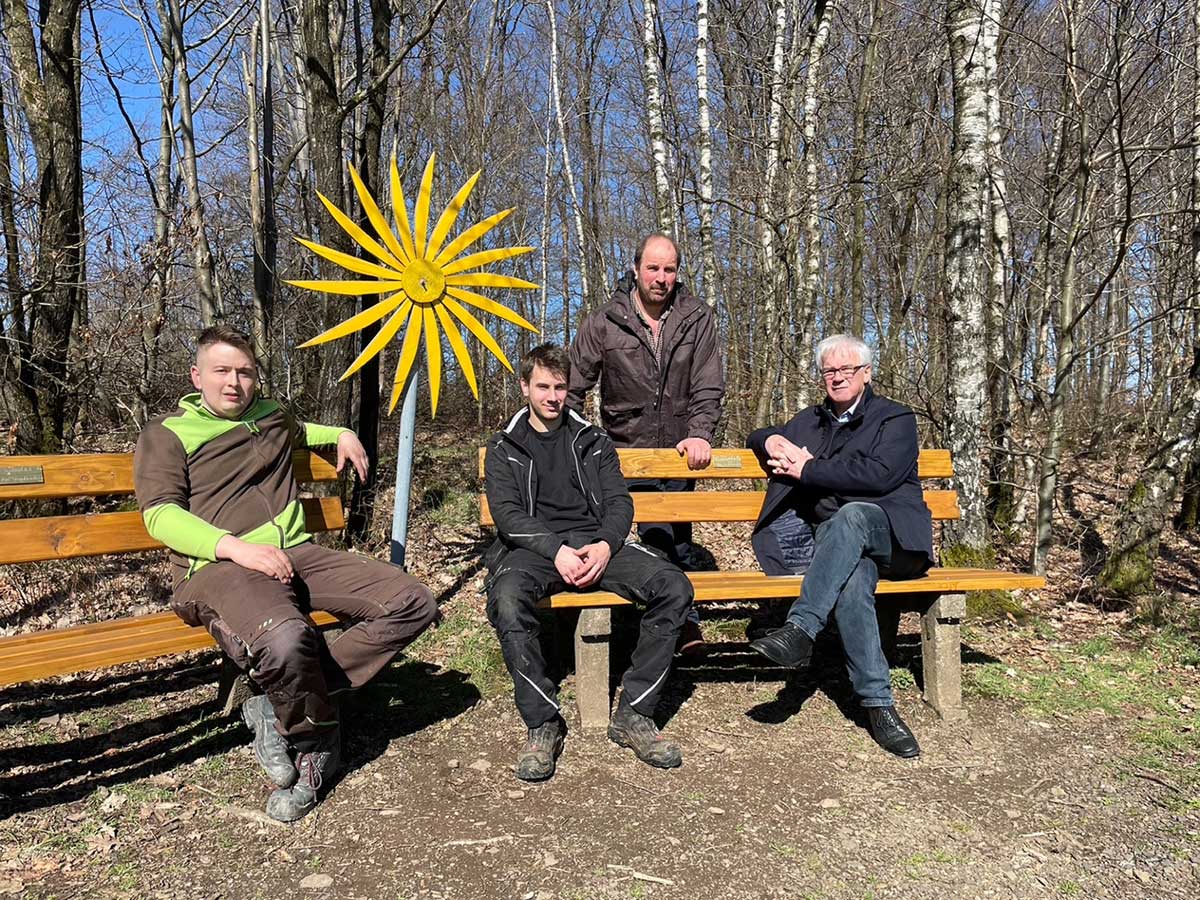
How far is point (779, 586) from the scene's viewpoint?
3586 millimetres

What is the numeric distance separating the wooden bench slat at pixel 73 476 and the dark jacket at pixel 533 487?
1.49 meters

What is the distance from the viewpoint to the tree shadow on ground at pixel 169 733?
3.08 metres

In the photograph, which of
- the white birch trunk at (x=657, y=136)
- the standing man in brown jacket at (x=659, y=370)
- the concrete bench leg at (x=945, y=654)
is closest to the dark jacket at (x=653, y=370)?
the standing man in brown jacket at (x=659, y=370)

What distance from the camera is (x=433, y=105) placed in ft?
44.1

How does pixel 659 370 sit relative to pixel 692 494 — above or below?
above

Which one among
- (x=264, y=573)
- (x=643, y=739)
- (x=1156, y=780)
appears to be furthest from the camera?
(x=643, y=739)

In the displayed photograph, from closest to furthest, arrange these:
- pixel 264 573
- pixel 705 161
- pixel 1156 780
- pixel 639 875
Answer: pixel 639 875, pixel 264 573, pixel 1156 780, pixel 705 161

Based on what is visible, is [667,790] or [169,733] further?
[169,733]

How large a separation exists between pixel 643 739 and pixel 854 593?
1049mm

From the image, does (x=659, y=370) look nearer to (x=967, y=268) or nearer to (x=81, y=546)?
(x=967, y=268)

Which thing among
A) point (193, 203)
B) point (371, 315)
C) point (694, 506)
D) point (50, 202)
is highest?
point (193, 203)

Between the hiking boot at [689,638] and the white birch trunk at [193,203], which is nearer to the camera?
the hiking boot at [689,638]

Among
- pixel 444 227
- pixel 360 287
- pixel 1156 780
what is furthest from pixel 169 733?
pixel 1156 780

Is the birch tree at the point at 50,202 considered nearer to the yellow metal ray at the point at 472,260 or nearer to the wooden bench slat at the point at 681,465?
the yellow metal ray at the point at 472,260
